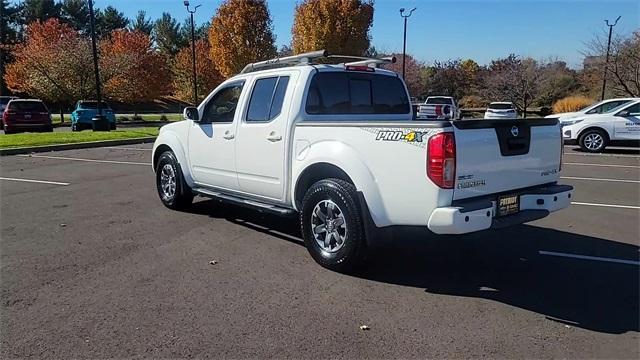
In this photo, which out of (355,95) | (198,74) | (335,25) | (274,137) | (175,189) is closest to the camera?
(274,137)

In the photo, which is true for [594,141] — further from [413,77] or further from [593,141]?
[413,77]

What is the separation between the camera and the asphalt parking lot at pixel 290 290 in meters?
3.54

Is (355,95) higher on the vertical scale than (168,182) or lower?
higher

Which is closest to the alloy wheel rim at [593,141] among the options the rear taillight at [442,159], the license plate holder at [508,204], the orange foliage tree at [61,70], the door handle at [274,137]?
the license plate holder at [508,204]

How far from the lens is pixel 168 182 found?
763cm

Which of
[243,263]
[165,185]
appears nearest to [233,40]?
[165,185]

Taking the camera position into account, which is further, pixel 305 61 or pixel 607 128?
pixel 607 128

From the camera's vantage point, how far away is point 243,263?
17.1 feet

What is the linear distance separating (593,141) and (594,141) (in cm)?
3

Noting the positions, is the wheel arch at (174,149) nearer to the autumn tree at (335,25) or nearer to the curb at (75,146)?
the curb at (75,146)

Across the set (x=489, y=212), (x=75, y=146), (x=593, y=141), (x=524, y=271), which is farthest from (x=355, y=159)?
(x=593, y=141)

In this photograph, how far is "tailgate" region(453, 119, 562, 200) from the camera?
4.27 meters

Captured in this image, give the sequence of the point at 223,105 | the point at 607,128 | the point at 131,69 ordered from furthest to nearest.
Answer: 1. the point at 131,69
2. the point at 607,128
3. the point at 223,105

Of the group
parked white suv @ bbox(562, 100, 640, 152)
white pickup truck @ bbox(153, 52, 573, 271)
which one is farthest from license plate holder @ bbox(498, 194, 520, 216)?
parked white suv @ bbox(562, 100, 640, 152)
